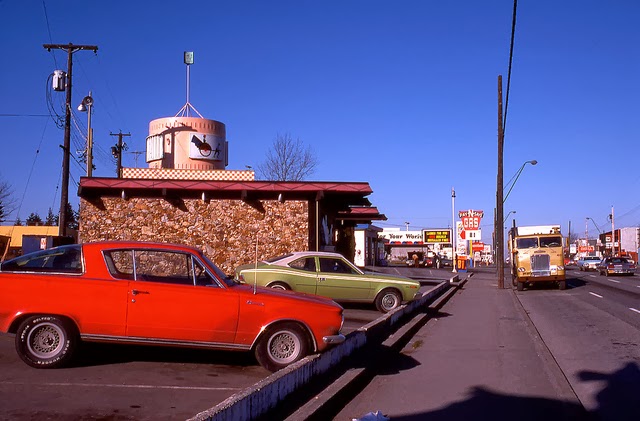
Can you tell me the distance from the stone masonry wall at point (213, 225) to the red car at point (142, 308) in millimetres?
12856

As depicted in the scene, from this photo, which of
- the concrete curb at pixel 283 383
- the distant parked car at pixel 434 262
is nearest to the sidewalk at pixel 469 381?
the concrete curb at pixel 283 383

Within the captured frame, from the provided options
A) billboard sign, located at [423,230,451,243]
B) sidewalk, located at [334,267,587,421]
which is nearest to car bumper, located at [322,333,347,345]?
sidewalk, located at [334,267,587,421]

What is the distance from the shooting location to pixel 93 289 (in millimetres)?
7734

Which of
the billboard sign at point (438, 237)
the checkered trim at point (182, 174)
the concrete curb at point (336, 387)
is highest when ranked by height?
the checkered trim at point (182, 174)

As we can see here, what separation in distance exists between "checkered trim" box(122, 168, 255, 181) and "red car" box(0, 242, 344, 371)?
18.3 meters

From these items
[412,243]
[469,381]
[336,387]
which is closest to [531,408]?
[469,381]

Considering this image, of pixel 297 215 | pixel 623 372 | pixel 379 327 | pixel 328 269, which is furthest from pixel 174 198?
pixel 623 372

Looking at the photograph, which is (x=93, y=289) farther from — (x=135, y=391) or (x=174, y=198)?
(x=174, y=198)

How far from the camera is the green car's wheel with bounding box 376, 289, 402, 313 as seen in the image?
50.9ft

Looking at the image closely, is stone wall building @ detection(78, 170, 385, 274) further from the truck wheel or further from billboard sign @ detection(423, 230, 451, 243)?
billboard sign @ detection(423, 230, 451, 243)

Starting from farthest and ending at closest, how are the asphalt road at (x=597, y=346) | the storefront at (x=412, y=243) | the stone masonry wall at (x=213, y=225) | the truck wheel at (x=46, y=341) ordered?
the storefront at (x=412, y=243) → the stone masonry wall at (x=213, y=225) → the truck wheel at (x=46, y=341) → the asphalt road at (x=597, y=346)

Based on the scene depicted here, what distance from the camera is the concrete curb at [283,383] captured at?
4832 millimetres

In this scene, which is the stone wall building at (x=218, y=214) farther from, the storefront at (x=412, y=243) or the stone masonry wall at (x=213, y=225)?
the storefront at (x=412, y=243)

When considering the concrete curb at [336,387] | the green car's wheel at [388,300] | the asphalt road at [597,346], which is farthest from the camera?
the green car's wheel at [388,300]
